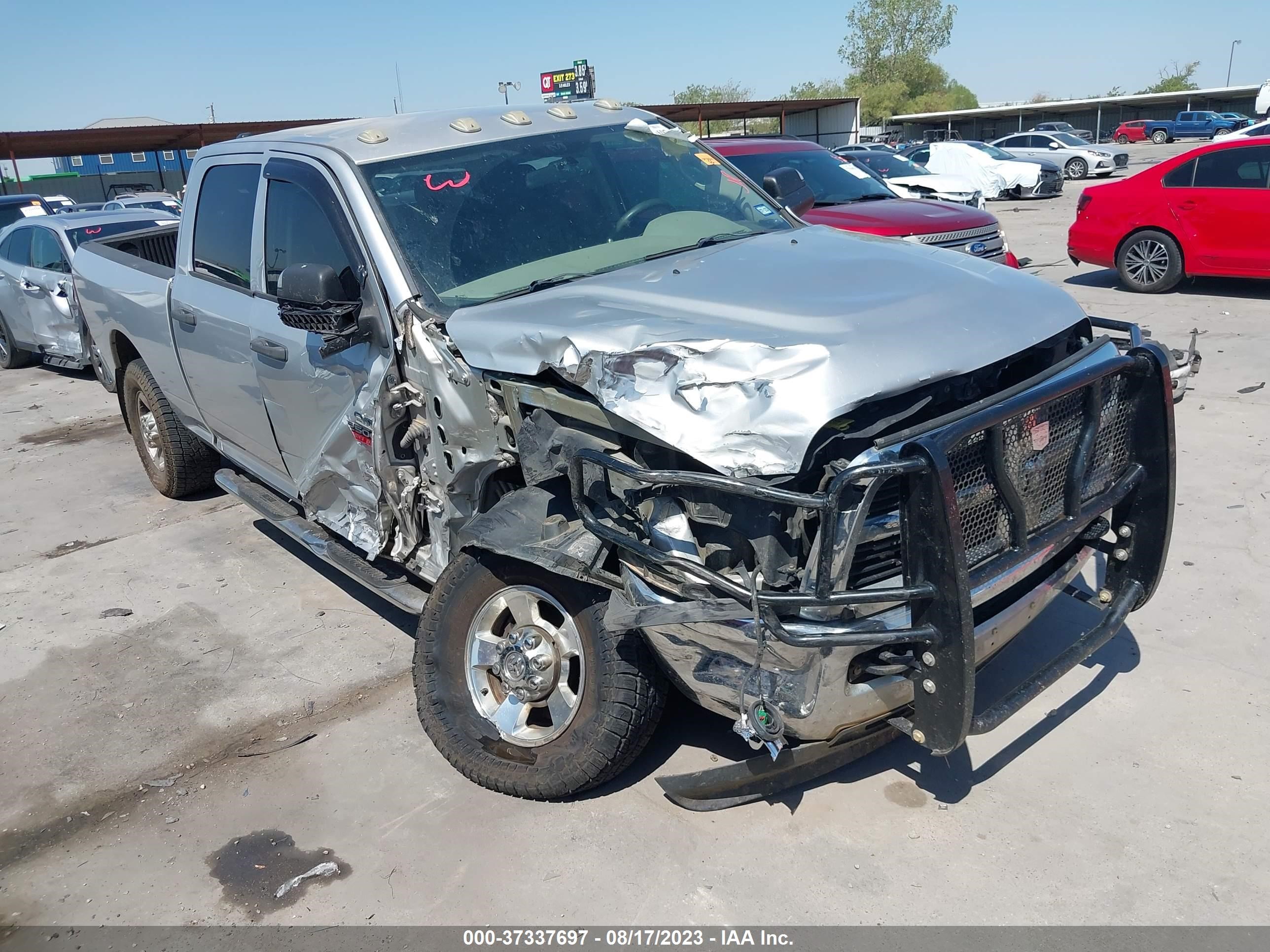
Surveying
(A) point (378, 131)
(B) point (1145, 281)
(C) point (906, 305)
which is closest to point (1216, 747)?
(C) point (906, 305)

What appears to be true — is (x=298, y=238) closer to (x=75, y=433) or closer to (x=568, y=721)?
(x=568, y=721)

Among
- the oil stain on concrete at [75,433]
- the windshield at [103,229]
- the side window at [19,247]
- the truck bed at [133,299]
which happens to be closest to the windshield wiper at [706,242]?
the truck bed at [133,299]

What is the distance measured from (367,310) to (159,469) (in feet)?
12.1

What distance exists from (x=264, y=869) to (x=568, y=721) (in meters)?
1.06

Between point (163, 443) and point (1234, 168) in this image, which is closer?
point (163, 443)

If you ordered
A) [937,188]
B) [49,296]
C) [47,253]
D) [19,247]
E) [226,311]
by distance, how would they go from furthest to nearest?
1. [937,188]
2. [19,247]
3. [47,253]
4. [49,296]
5. [226,311]

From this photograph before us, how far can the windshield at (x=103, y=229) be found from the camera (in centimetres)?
1034

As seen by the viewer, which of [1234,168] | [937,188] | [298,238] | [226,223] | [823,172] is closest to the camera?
[298,238]

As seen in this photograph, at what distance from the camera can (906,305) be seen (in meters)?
2.85

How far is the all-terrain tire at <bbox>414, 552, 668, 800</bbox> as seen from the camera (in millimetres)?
2902

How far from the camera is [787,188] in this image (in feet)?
17.0

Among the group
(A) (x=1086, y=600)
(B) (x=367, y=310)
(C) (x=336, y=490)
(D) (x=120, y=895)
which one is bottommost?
(D) (x=120, y=895)

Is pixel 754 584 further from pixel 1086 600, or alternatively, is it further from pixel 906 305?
pixel 1086 600

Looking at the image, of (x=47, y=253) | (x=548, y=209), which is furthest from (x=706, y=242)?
(x=47, y=253)
